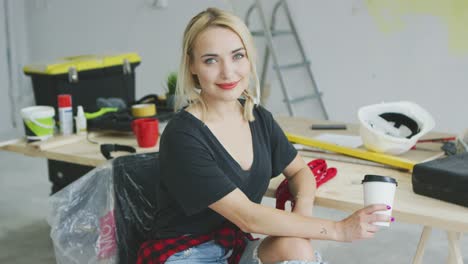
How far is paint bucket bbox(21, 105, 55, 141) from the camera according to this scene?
2.35 metres

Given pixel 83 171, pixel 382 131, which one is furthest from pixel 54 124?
pixel 382 131

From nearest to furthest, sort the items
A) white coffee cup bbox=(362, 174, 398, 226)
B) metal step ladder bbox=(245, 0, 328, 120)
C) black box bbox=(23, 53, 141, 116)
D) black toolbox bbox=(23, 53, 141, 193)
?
white coffee cup bbox=(362, 174, 398, 226) → black toolbox bbox=(23, 53, 141, 193) → black box bbox=(23, 53, 141, 116) → metal step ladder bbox=(245, 0, 328, 120)

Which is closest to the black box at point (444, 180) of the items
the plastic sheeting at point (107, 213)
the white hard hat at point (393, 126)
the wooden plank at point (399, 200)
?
the wooden plank at point (399, 200)

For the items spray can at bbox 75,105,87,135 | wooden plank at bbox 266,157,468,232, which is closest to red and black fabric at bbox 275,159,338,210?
wooden plank at bbox 266,157,468,232

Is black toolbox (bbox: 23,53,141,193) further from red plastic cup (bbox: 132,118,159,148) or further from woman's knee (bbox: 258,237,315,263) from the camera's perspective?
woman's knee (bbox: 258,237,315,263)

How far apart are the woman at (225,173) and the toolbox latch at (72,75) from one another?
1.41 meters

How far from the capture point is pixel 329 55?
14.5ft

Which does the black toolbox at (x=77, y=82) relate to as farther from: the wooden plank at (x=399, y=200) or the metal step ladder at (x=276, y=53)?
the metal step ladder at (x=276, y=53)

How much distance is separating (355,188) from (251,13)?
123 inches

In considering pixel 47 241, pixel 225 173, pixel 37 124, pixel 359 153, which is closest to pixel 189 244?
pixel 225 173

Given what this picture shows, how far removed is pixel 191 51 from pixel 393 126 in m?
0.79

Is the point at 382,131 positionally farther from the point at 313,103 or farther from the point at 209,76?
the point at 313,103

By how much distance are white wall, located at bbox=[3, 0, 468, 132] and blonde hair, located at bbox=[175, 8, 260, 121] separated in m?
2.60

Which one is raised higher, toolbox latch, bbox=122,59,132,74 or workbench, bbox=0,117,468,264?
toolbox latch, bbox=122,59,132,74
